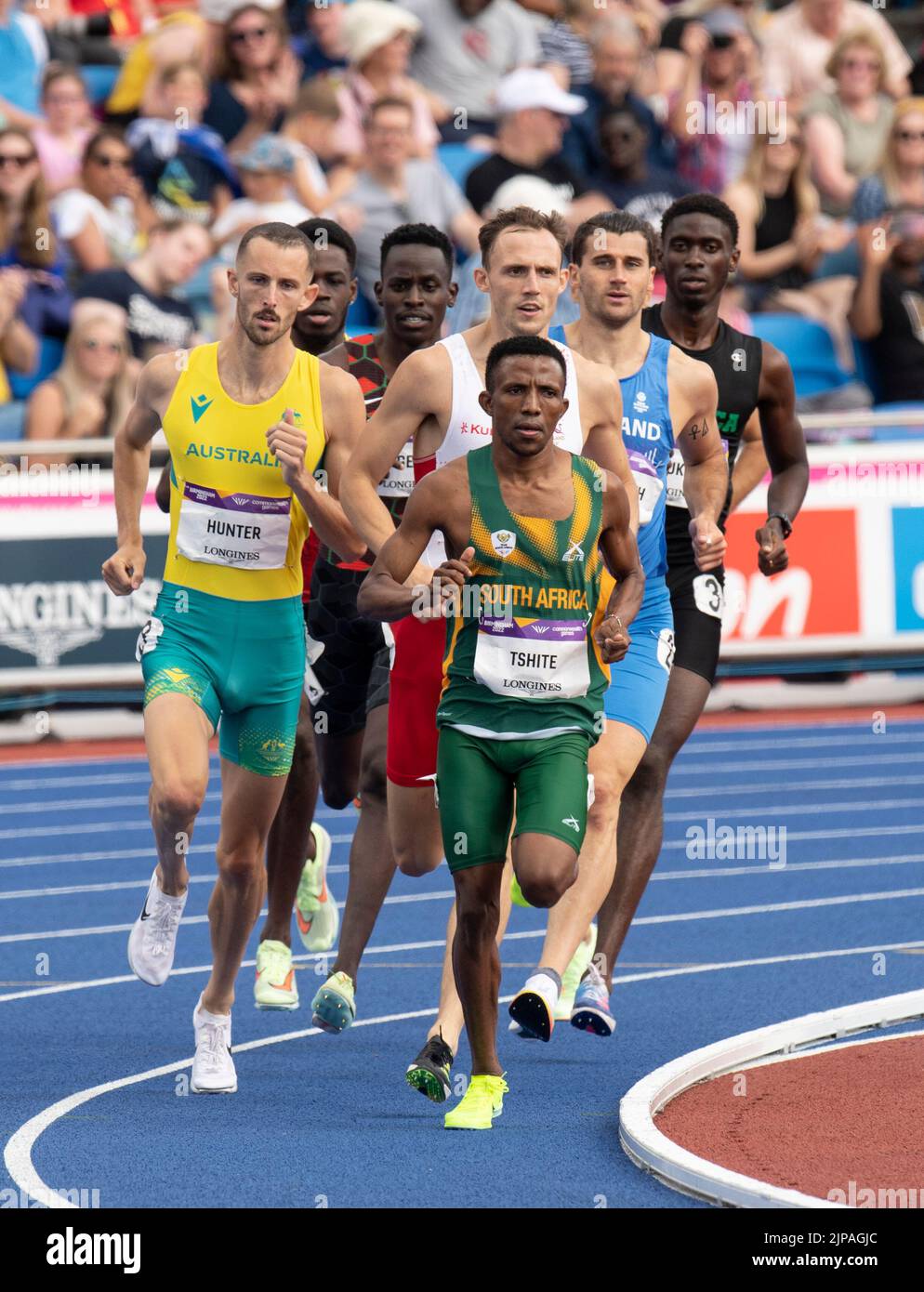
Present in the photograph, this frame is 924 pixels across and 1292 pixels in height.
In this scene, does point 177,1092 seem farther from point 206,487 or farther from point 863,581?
point 863,581

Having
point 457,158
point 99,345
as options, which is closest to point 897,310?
point 457,158

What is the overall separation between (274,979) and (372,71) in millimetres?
11067

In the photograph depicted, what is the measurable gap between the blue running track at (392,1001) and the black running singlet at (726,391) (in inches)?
66.8

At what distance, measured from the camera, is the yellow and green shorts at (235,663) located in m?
7.45

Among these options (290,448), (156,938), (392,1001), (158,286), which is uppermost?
(158,286)

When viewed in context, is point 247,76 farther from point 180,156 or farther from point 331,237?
point 331,237

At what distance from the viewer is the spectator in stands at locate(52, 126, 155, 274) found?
1642cm

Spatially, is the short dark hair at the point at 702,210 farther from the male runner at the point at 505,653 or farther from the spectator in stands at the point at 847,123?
the spectator in stands at the point at 847,123

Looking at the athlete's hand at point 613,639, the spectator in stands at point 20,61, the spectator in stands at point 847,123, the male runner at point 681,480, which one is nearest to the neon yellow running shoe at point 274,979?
the male runner at point 681,480

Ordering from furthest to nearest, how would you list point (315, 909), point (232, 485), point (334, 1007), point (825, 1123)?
1. point (315, 909)
2. point (334, 1007)
3. point (232, 485)
4. point (825, 1123)

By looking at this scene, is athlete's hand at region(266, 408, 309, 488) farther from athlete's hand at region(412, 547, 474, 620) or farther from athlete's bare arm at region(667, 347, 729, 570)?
athlete's bare arm at region(667, 347, 729, 570)

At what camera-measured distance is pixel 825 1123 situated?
21.9 feet

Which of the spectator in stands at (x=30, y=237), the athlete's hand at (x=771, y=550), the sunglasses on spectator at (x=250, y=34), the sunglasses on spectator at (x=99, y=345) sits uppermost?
the sunglasses on spectator at (x=250, y=34)

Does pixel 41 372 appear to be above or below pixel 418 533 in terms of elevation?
above
